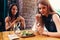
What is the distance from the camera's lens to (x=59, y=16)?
1489mm

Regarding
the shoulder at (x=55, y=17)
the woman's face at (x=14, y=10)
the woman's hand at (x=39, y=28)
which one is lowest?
the woman's hand at (x=39, y=28)

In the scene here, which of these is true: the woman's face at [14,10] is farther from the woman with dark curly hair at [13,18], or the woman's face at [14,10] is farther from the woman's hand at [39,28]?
the woman's hand at [39,28]

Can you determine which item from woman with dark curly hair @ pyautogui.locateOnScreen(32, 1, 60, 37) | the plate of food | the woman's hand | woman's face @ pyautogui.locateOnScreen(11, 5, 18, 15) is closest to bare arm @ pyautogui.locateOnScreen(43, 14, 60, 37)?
woman with dark curly hair @ pyautogui.locateOnScreen(32, 1, 60, 37)

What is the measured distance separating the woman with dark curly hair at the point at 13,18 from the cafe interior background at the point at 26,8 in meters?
0.04

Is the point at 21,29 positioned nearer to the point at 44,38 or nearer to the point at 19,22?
the point at 19,22

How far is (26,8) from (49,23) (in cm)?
32

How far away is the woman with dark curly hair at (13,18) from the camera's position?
1515 mm

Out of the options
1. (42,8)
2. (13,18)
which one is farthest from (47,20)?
(13,18)

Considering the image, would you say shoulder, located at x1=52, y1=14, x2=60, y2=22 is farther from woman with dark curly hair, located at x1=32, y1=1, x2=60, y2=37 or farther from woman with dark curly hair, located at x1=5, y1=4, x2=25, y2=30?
woman with dark curly hair, located at x1=5, y1=4, x2=25, y2=30

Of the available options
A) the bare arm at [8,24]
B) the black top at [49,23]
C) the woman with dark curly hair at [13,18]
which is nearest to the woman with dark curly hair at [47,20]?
the black top at [49,23]

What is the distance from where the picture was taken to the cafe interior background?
149 centimetres

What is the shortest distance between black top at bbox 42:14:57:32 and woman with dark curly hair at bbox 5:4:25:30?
26 centimetres

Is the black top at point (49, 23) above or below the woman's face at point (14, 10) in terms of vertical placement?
below

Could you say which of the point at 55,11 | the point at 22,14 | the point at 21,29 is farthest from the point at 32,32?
the point at 55,11
